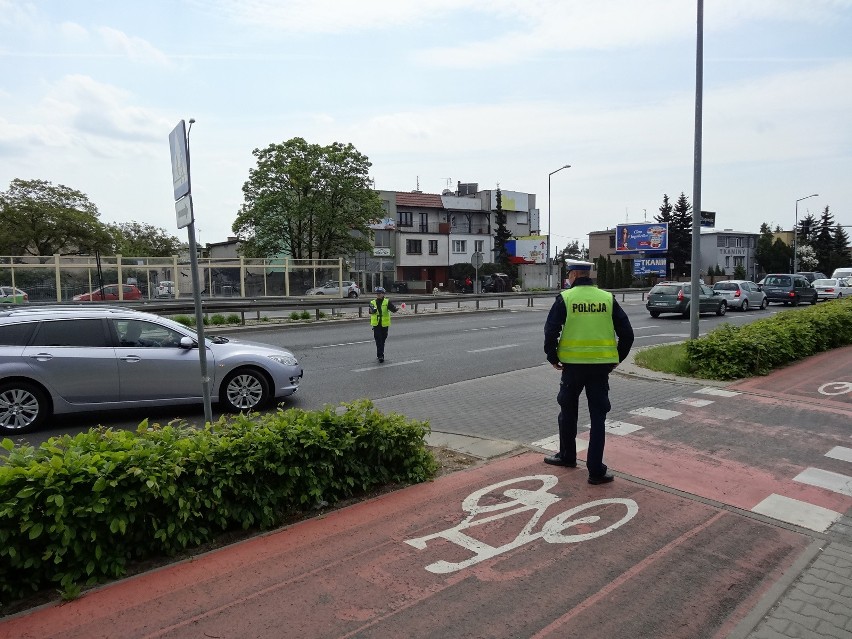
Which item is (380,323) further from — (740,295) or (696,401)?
(740,295)

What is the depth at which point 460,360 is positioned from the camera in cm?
1461

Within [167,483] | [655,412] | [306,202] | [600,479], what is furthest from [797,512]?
[306,202]

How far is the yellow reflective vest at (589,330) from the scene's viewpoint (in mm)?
5441

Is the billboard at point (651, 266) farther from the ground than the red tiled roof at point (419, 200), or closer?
closer

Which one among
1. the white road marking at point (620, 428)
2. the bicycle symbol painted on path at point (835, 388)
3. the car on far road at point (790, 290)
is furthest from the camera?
the car on far road at point (790, 290)

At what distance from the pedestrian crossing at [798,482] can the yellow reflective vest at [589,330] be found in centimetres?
146

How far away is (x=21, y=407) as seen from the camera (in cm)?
777

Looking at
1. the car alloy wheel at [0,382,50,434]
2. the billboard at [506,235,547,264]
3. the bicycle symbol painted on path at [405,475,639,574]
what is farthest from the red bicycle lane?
the billboard at [506,235,547,264]

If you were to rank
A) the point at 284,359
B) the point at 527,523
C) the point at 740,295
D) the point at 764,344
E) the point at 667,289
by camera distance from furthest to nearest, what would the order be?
the point at 740,295 → the point at 667,289 → the point at 764,344 → the point at 284,359 → the point at 527,523

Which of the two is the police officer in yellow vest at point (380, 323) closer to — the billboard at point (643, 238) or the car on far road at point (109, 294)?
the car on far road at point (109, 294)

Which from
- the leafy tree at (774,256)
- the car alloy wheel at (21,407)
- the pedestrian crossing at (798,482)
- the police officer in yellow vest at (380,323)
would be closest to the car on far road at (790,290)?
the police officer in yellow vest at (380,323)

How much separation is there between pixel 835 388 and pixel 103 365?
1042 cm

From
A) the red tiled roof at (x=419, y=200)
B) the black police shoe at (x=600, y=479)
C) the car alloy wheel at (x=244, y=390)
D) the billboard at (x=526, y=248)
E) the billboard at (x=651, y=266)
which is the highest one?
the red tiled roof at (x=419, y=200)

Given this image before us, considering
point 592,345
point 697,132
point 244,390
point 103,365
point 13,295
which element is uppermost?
point 697,132
